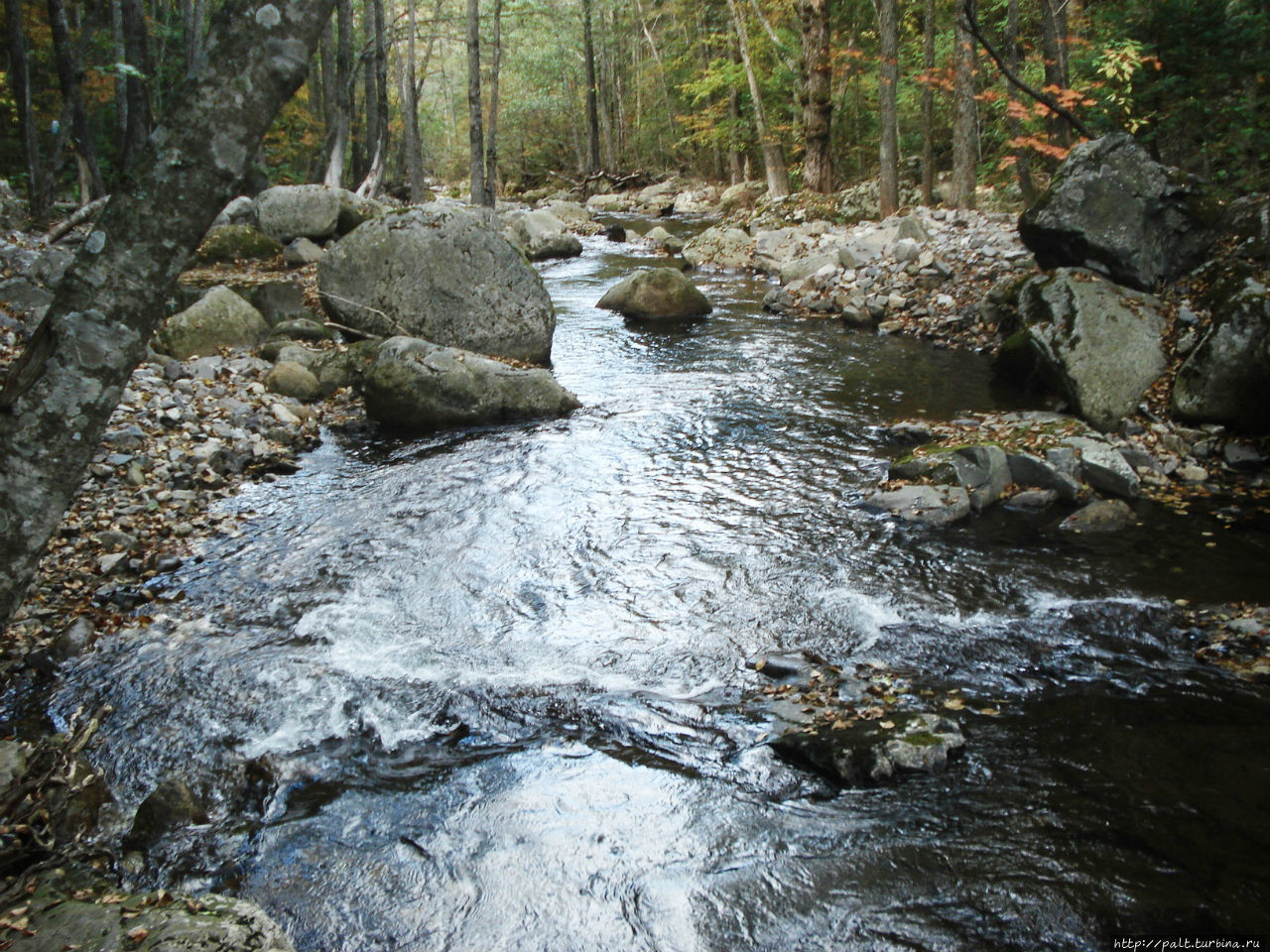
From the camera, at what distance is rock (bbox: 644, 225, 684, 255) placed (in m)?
22.1

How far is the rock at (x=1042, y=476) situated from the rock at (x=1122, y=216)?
379 centimetres

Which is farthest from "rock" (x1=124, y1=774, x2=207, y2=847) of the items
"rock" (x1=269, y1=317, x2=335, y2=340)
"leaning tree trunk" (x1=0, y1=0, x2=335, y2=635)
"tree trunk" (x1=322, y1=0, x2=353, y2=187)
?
"tree trunk" (x1=322, y1=0, x2=353, y2=187)

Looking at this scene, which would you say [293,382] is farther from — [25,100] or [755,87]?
[755,87]

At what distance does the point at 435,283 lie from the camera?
10.7 meters

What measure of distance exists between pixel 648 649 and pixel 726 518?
2.11m

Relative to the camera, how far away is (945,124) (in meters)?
23.9

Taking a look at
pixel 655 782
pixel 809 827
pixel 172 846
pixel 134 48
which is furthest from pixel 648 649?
pixel 134 48

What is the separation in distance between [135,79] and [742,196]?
1861cm

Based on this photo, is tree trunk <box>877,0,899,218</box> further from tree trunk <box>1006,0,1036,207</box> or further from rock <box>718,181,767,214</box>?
rock <box>718,181,767,214</box>

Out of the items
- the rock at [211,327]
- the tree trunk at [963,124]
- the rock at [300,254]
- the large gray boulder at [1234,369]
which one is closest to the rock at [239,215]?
the rock at [300,254]

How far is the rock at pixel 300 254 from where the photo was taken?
55.6ft

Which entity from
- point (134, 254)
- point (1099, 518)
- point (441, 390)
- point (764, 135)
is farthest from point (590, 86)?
point (134, 254)

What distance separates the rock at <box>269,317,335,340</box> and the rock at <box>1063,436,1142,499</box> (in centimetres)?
955

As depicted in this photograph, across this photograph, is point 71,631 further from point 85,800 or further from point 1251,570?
point 1251,570
